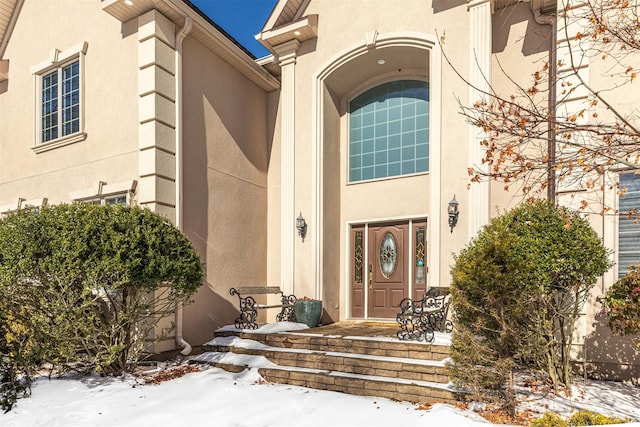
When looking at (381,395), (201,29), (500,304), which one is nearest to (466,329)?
(500,304)

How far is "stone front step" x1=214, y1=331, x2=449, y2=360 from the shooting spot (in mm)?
6257

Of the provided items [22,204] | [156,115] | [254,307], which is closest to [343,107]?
[156,115]

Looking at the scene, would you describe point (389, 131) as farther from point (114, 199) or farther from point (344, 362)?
point (114, 199)

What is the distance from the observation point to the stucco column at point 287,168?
31.3 ft

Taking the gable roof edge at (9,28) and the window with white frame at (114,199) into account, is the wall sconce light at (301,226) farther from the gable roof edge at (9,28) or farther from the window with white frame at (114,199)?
the gable roof edge at (9,28)

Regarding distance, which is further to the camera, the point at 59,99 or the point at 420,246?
the point at 59,99

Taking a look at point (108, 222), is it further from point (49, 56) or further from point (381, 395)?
point (49, 56)

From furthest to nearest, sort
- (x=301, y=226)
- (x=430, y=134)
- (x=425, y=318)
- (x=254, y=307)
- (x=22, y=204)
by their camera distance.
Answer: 1. (x=22, y=204)
2. (x=301, y=226)
3. (x=254, y=307)
4. (x=430, y=134)
5. (x=425, y=318)

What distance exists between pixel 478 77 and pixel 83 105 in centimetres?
807

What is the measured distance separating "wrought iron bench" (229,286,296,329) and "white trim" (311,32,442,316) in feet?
2.32

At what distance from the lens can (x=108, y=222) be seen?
6547mm

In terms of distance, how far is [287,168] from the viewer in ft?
31.9

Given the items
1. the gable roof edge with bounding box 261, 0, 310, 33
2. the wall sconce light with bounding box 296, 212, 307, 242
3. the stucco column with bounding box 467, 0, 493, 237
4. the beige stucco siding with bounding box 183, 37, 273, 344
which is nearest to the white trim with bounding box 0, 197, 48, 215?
the beige stucco siding with bounding box 183, 37, 273, 344

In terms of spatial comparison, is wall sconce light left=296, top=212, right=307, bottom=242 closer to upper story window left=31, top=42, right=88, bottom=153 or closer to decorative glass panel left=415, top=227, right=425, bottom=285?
decorative glass panel left=415, top=227, right=425, bottom=285
